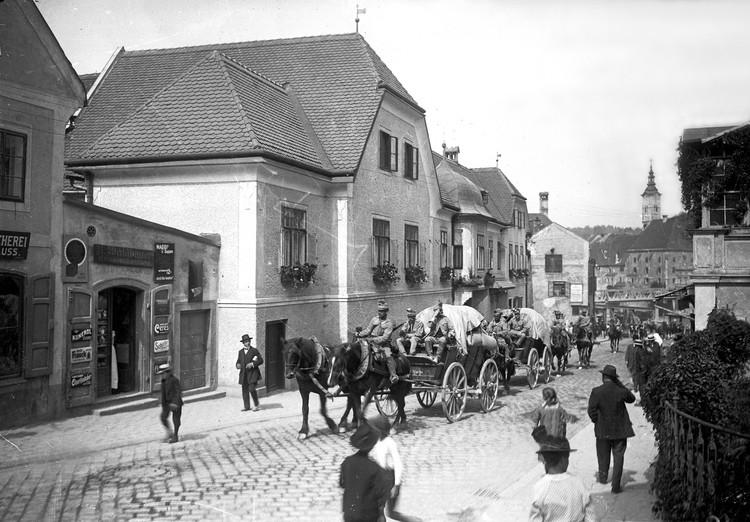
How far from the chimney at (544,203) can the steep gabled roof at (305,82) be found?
50.6m

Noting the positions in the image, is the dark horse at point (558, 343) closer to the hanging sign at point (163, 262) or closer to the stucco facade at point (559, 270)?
the hanging sign at point (163, 262)

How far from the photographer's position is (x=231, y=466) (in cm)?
904

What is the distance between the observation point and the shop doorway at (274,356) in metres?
16.9

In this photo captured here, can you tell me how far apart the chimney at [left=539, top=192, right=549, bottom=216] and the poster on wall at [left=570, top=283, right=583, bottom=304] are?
19654 mm

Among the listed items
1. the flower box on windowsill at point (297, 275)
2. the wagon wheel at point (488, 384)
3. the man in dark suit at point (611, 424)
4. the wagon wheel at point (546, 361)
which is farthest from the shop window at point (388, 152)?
the man in dark suit at point (611, 424)

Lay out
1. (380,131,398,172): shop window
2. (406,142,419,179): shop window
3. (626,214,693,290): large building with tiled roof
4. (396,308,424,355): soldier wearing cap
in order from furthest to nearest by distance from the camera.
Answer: (626,214,693,290): large building with tiled roof < (406,142,419,179): shop window < (380,131,398,172): shop window < (396,308,424,355): soldier wearing cap

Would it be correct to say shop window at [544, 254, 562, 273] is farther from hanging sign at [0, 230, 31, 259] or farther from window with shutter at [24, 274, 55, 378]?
hanging sign at [0, 230, 31, 259]

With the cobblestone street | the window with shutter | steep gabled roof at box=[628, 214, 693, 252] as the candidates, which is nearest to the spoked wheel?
the cobblestone street

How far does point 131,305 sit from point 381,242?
33.3ft

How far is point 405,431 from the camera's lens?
1204 cm

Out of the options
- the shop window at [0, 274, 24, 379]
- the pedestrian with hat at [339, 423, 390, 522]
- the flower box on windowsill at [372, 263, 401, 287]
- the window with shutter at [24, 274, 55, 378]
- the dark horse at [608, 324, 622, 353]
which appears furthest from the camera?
the dark horse at [608, 324, 622, 353]

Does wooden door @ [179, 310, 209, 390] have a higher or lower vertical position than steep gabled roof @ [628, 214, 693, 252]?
lower

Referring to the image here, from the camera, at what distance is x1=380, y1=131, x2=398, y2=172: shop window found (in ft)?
74.1

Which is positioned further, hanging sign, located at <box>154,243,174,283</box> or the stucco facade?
the stucco facade
